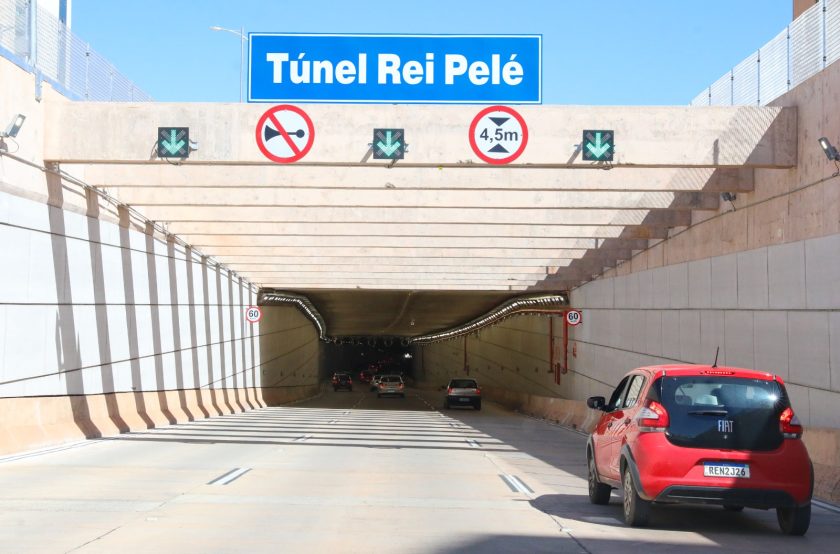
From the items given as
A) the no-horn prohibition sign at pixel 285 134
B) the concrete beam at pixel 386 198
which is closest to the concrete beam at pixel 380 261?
the concrete beam at pixel 386 198

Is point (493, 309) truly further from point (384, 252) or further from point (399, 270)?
point (384, 252)

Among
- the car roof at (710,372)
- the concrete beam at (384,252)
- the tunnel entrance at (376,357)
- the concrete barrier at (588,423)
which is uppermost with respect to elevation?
the concrete beam at (384,252)

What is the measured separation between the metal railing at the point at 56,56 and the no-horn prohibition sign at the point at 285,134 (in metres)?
4.13

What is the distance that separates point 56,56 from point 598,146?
33.6 ft

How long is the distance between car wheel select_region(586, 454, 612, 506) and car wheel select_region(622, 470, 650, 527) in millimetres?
1452

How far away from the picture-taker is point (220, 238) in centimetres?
3088

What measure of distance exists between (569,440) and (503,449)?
187 inches

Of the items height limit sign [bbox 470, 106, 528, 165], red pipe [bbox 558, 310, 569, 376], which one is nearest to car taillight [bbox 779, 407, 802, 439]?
height limit sign [bbox 470, 106, 528, 165]

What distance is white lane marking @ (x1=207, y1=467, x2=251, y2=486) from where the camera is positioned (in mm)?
13070

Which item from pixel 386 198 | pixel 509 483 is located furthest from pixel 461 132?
pixel 386 198

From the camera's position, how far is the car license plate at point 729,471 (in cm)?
924

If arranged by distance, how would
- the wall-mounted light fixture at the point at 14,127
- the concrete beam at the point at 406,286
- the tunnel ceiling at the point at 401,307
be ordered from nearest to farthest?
1. the wall-mounted light fixture at the point at 14,127
2. the concrete beam at the point at 406,286
3. the tunnel ceiling at the point at 401,307

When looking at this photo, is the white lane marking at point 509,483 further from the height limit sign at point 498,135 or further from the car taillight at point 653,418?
the height limit sign at point 498,135

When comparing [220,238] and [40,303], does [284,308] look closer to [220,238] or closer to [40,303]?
[220,238]
